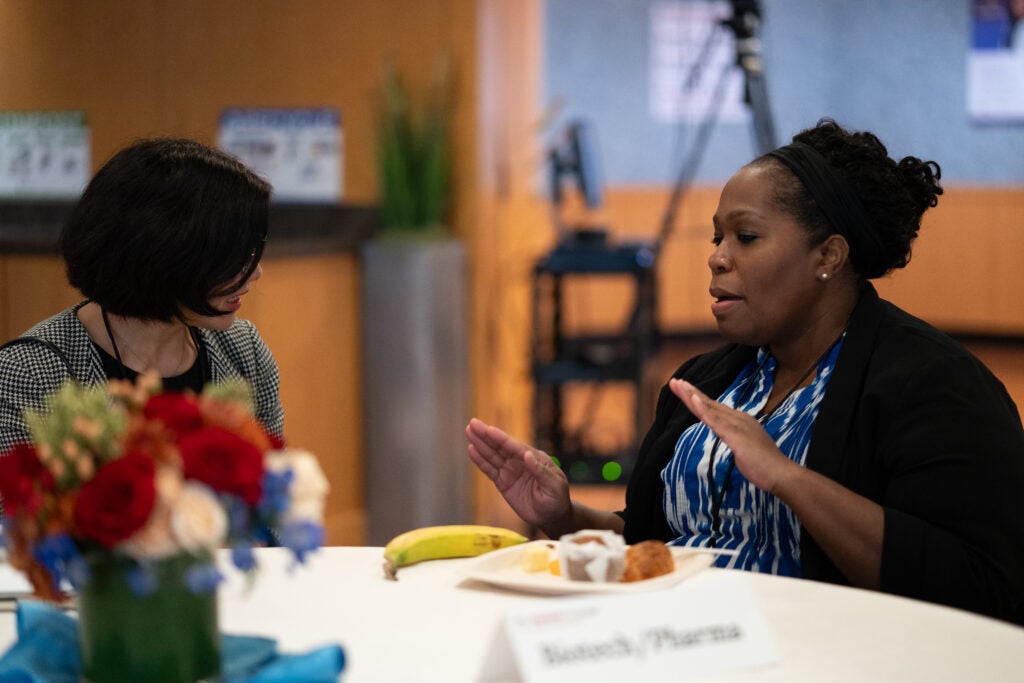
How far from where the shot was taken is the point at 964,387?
1.84 m

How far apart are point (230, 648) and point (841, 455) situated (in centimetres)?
94

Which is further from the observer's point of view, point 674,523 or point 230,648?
point 674,523

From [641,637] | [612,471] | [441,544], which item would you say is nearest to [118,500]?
[641,637]

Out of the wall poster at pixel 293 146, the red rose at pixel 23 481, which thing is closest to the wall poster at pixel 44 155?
the wall poster at pixel 293 146

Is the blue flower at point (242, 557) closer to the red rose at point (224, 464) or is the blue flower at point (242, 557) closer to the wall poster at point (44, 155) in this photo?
the red rose at point (224, 464)

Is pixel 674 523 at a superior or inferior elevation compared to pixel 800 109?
inferior

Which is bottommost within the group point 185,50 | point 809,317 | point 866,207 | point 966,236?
point 966,236

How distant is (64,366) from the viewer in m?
2.20

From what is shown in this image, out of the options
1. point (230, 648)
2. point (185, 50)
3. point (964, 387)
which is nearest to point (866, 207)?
point (964, 387)

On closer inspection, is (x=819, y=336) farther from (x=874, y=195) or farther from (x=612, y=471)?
(x=612, y=471)

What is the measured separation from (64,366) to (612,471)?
2.78m

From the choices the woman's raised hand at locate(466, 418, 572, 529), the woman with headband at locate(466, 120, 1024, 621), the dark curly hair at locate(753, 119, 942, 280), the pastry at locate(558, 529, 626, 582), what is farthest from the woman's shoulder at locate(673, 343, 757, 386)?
the pastry at locate(558, 529, 626, 582)

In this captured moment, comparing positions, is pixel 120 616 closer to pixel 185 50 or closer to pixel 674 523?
pixel 674 523

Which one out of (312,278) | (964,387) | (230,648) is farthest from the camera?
(312,278)
